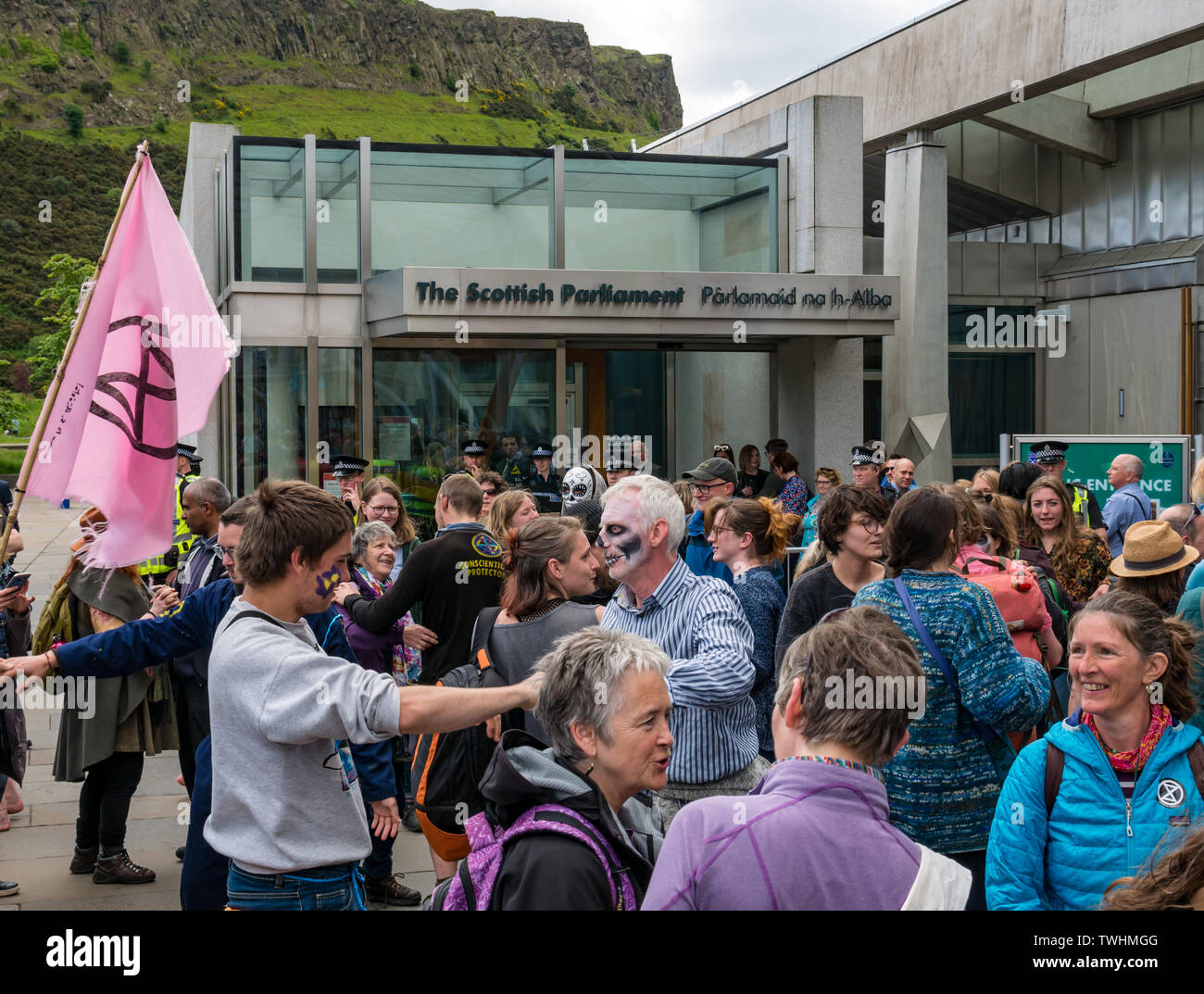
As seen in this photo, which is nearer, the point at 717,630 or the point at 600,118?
the point at 717,630

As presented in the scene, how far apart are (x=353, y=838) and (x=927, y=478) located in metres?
17.4

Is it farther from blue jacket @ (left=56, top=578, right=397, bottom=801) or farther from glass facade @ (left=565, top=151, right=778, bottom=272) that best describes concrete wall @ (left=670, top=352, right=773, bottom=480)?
blue jacket @ (left=56, top=578, right=397, bottom=801)

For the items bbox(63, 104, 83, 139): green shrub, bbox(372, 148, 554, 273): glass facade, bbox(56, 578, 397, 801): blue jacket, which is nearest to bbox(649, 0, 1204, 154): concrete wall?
bbox(372, 148, 554, 273): glass facade

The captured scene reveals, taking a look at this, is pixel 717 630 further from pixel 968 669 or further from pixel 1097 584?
pixel 1097 584

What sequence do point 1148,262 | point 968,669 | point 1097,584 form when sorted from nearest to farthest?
point 968,669 → point 1097,584 → point 1148,262

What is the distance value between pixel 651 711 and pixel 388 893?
13.1 feet

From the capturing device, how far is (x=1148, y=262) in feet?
74.3

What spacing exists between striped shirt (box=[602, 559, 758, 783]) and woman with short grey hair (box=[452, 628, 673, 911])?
0.84 metres

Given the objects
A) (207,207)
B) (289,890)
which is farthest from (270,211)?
(289,890)

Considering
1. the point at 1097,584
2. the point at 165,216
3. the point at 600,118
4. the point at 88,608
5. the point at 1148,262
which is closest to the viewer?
the point at 165,216

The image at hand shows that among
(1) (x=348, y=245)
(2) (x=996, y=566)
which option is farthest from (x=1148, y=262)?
(2) (x=996, y=566)

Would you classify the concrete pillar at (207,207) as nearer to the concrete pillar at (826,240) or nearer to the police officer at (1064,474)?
the concrete pillar at (826,240)

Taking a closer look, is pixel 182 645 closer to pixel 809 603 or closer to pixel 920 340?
pixel 809 603

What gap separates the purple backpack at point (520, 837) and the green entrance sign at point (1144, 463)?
38.6 ft
